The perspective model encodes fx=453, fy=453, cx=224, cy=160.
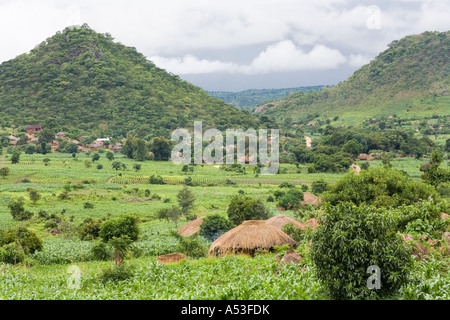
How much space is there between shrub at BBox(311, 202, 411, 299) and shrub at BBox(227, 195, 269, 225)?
15898 millimetres

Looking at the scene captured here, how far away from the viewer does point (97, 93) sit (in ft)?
254

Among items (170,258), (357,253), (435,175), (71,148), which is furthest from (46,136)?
(357,253)

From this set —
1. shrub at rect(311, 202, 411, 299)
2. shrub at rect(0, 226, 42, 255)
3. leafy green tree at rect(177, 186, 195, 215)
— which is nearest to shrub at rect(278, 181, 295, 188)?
leafy green tree at rect(177, 186, 195, 215)

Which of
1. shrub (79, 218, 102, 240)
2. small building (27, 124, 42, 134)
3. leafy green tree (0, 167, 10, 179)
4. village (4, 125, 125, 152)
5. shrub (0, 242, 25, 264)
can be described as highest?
small building (27, 124, 42, 134)

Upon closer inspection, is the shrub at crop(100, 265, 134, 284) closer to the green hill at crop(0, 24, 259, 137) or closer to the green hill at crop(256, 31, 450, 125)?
the green hill at crop(0, 24, 259, 137)

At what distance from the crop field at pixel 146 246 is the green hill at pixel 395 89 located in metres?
35.4

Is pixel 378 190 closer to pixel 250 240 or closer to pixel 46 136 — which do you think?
pixel 250 240

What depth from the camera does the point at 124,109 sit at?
75.6 metres

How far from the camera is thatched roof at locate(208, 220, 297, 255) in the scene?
16.9 m

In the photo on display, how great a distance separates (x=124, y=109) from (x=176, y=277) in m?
66.3

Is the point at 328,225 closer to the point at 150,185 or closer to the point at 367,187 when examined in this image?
the point at 367,187

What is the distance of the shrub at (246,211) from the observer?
2514 cm

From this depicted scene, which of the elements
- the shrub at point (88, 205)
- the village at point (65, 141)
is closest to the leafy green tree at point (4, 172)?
the shrub at point (88, 205)

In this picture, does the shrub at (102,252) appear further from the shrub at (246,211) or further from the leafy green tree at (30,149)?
the leafy green tree at (30,149)
